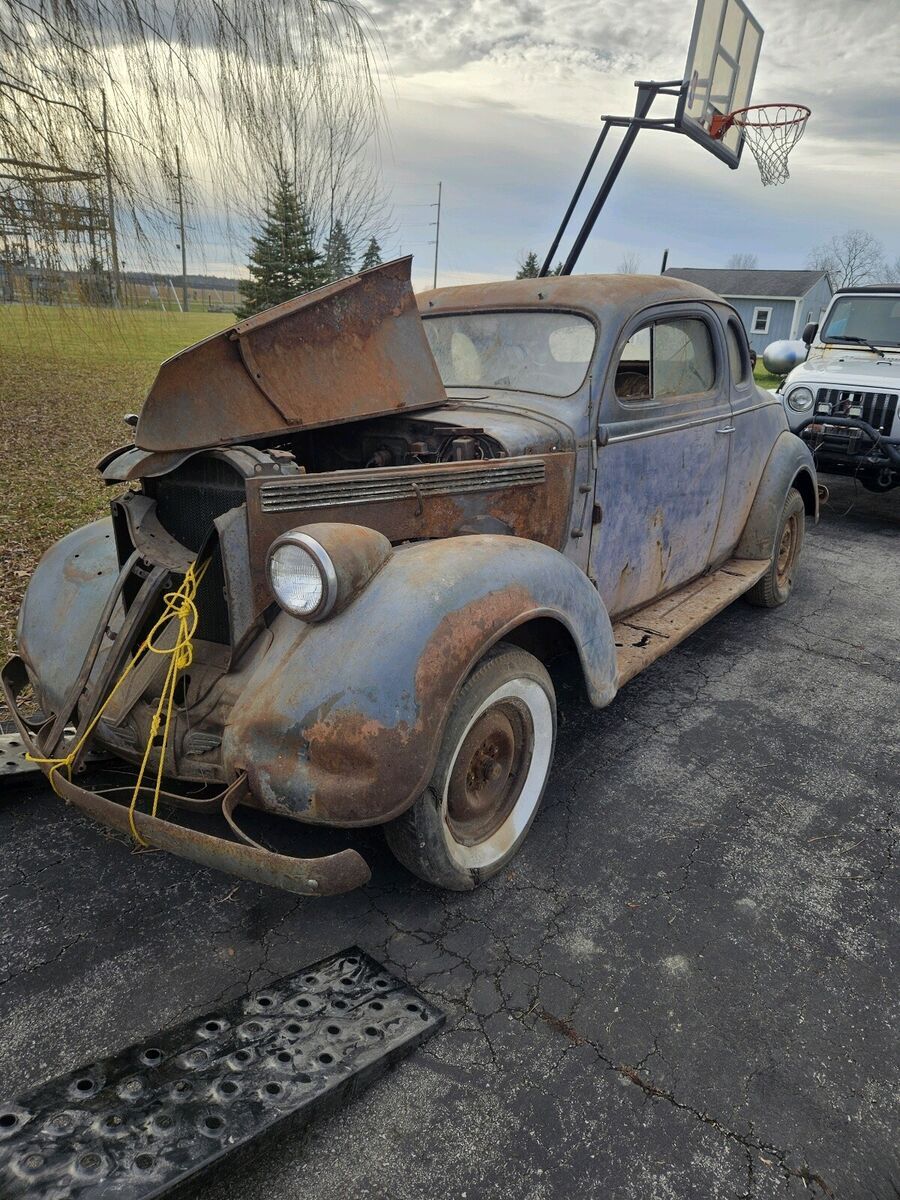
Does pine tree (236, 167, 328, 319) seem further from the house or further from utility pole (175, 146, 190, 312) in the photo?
the house

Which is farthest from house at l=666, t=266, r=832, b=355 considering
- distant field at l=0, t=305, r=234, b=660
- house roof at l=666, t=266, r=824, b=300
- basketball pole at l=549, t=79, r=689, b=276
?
basketball pole at l=549, t=79, r=689, b=276

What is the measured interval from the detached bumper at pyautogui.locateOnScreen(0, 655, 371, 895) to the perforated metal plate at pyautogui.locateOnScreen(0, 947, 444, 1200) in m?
0.34

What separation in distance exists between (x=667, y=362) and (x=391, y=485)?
6.78 ft

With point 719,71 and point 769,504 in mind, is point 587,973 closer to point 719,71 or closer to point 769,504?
point 769,504

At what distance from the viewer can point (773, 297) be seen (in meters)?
34.7

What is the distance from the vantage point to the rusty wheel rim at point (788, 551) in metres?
5.46

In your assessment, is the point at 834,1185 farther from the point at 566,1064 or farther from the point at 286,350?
the point at 286,350

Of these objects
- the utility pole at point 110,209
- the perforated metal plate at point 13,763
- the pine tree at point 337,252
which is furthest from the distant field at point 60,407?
the perforated metal plate at point 13,763

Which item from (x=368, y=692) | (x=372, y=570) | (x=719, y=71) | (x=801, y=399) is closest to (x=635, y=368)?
(x=372, y=570)

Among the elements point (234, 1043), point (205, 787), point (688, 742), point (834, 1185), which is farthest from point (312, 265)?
point (834, 1185)

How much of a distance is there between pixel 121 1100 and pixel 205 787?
3.06ft

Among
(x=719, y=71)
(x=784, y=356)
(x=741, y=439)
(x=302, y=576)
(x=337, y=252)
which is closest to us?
(x=302, y=576)

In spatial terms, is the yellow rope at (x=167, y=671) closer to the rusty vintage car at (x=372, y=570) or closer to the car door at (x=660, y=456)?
the rusty vintage car at (x=372, y=570)

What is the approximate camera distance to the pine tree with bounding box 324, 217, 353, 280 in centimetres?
358
